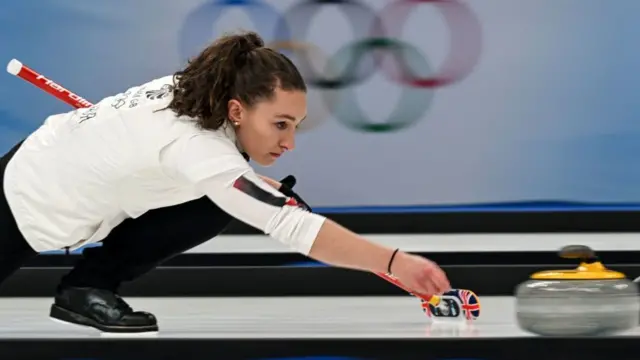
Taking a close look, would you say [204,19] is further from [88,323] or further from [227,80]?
[227,80]

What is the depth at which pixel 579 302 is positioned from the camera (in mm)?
1755

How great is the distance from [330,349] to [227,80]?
436 millimetres

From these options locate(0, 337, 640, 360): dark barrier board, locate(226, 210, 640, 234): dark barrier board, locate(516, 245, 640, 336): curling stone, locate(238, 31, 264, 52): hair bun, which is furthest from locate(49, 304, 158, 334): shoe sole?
locate(226, 210, 640, 234): dark barrier board

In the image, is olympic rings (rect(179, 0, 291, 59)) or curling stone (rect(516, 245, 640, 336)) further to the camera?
olympic rings (rect(179, 0, 291, 59))

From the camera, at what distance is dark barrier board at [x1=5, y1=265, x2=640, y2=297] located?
3.01 m

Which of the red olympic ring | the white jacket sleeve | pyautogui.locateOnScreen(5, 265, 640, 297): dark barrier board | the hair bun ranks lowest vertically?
the white jacket sleeve

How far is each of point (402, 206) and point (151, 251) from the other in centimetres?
182

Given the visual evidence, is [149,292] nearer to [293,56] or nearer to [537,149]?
[293,56]

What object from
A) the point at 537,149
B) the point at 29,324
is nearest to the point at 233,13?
the point at 537,149

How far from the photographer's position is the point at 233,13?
153 inches

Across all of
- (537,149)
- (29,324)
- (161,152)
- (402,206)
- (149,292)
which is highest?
(537,149)

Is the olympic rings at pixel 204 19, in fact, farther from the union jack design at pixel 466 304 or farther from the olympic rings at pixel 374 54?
the union jack design at pixel 466 304

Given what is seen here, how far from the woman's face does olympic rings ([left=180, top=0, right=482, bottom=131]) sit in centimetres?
200

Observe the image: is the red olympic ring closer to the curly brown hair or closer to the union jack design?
the union jack design
